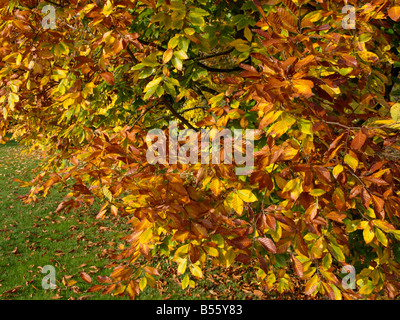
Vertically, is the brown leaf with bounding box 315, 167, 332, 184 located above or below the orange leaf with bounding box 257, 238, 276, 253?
above

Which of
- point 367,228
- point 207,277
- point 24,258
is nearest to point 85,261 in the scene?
point 24,258

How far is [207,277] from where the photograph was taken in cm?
513

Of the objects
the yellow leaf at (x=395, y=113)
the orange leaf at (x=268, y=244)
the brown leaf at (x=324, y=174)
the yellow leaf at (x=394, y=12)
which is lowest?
the orange leaf at (x=268, y=244)

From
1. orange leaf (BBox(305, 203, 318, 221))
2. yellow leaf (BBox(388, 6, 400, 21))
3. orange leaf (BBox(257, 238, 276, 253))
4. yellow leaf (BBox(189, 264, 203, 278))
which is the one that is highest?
yellow leaf (BBox(388, 6, 400, 21))

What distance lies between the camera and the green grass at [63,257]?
14.5ft

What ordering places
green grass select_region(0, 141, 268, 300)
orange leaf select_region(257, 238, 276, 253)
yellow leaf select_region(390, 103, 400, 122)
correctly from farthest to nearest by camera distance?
green grass select_region(0, 141, 268, 300)
orange leaf select_region(257, 238, 276, 253)
yellow leaf select_region(390, 103, 400, 122)

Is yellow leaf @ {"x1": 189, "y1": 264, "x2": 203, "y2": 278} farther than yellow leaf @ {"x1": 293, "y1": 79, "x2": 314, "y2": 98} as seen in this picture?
Yes

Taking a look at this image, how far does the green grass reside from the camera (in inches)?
175

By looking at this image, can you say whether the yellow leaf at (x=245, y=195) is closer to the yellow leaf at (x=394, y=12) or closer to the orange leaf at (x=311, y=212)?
the orange leaf at (x=311, y=212)

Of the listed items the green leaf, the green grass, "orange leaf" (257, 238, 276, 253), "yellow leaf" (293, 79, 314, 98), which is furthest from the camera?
the green grass

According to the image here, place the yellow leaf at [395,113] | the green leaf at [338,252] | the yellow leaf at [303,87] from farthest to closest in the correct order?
the green leaf at [338,252], the yellow leaf at [395,113], the yellow leaf at [303,87]

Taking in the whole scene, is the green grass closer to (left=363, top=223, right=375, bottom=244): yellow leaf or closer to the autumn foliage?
the autumn foliage

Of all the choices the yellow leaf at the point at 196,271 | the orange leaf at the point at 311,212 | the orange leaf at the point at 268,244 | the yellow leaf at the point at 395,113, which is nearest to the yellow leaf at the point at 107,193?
the yellow leaf at the point at 196,271

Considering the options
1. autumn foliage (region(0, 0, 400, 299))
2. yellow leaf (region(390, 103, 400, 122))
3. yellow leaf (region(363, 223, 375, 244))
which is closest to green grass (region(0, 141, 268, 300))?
autumn foliage (region(0, 0, 400, 299))
